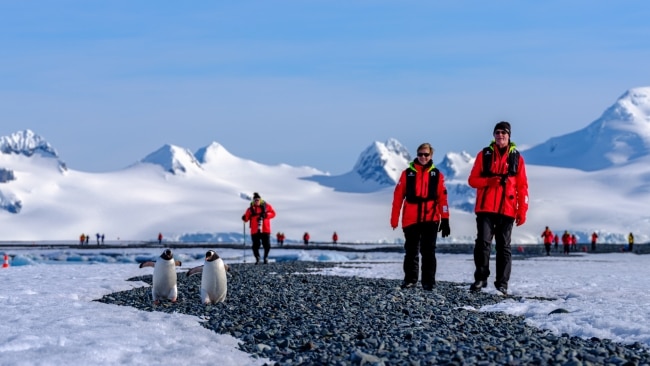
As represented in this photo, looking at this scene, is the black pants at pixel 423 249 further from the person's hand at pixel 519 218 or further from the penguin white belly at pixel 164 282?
the penguin white belly at pixel 164 282

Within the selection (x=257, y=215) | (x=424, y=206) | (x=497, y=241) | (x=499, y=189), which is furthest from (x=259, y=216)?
(x=499, y=189)

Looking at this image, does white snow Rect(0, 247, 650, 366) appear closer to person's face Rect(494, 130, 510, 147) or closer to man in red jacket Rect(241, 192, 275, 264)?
person's face Rect(494, 130, 510, 147)

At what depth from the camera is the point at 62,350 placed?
7.70m

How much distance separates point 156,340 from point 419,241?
606 cm

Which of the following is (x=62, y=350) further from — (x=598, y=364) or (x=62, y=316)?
(x=598, y=364)

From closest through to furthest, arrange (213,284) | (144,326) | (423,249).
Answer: (144,326) → (213,284) → (423,249)

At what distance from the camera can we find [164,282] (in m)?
12.6

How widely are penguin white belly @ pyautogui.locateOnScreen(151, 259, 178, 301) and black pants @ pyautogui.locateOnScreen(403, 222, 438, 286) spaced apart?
3.56 metres

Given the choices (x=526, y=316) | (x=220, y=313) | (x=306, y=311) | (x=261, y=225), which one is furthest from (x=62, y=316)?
(x=261, y=225)

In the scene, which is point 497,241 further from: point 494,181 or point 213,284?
point 213,284

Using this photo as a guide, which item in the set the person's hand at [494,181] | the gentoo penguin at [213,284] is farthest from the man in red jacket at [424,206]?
the gentoo penguin at [213,284]

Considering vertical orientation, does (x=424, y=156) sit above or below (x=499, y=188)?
above

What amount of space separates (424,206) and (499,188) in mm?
1174

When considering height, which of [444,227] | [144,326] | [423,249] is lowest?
[144,326]
